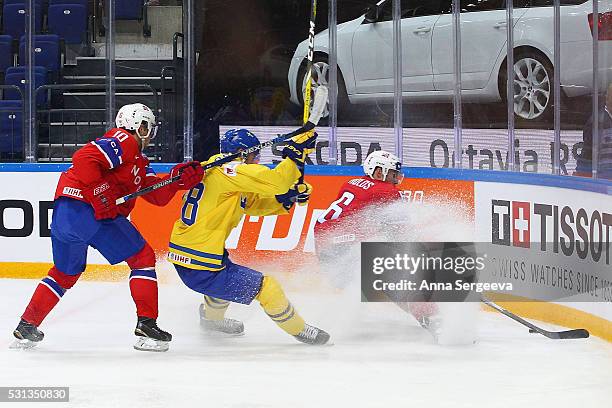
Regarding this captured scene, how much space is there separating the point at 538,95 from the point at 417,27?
3.76 feet

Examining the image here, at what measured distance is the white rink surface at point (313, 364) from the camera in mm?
3732

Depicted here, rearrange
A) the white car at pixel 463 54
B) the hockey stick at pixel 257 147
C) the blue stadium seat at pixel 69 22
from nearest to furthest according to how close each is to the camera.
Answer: the hockey stick at pixel 257 147
the white car at pixel 463 54
the blue stadium seat at pixel 69 22

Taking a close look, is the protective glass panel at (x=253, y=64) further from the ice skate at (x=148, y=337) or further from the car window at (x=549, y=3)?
the ice skate at (x=148, y=337)

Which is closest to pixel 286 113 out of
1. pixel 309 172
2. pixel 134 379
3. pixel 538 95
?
pixel 309 172

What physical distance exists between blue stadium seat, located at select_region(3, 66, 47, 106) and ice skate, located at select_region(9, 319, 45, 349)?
2.70 m

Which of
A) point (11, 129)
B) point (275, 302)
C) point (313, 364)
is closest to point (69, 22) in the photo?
point (11, 129)

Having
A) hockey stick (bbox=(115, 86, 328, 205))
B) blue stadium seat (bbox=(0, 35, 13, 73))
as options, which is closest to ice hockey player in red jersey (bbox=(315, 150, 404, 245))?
hockey stick (bbox=(115, 86, 328, 205))

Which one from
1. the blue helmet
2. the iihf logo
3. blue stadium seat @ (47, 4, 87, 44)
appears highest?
blue stadium seat @ (47, 4, 87, 44)

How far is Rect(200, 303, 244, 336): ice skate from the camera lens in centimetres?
507

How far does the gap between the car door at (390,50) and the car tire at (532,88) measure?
2.01ft

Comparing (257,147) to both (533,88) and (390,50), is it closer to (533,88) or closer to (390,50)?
(533,88)

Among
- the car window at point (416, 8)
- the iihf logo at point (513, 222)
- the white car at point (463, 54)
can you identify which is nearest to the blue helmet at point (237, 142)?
the iihf logo at point (513, 222)

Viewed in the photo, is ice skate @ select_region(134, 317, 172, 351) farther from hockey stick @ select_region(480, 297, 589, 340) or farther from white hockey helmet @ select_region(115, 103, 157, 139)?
hockey stick @ select_region(480, 297, 589, 340)

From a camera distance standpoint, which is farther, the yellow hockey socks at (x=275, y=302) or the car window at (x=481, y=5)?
the car window at (x=481, y=5)
